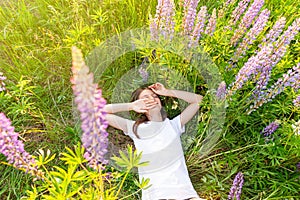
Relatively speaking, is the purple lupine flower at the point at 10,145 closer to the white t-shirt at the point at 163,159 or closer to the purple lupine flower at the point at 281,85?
the white t-shirt at the point at 163,159

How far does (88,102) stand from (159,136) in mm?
1452

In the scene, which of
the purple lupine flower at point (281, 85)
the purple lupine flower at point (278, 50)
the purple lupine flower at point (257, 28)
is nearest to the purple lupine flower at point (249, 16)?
the purple lupine flower at point (257, 28)

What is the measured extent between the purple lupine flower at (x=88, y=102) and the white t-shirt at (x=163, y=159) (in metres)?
1.19

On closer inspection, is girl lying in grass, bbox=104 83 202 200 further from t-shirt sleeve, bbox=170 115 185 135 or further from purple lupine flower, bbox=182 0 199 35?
purple lupine flower, bbox=182 0 199 35

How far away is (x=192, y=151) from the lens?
253 centimetres

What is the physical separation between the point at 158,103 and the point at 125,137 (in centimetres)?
53

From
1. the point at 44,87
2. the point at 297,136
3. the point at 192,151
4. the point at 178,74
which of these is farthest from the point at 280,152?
the point at 44,87

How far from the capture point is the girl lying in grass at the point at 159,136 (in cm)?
228

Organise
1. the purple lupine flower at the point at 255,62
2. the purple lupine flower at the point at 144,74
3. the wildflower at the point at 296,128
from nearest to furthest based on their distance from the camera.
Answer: the purple lupine flower at the point at 255,62 < the wildflower at the point at 296,128 < the purple lupine flower at the point at 144,74

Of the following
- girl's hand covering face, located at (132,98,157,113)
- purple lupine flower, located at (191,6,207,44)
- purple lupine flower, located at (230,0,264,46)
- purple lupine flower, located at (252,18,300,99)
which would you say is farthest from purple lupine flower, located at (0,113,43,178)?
purple lupine flower, located at (230,0,264,46)

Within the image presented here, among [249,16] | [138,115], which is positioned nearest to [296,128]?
[249,16]

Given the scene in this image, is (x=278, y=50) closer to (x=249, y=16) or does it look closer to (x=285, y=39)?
(x=285, y=39)

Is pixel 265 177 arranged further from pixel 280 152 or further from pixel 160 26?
pixel 160 26

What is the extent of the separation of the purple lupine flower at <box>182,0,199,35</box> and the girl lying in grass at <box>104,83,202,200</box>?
17.5 inches
